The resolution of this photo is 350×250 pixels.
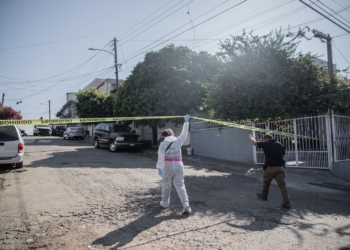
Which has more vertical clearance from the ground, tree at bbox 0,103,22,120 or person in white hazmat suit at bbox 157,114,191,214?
tree at bbox 0,103,22,120

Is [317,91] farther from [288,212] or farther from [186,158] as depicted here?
[186,158]

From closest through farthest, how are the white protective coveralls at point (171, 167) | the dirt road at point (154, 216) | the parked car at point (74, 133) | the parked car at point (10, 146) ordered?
1. the dirt road at point (154, 216)
2. the white protective coveralls at point (171, 167)
3. the parked car at point (10, 146)
4. the parked car at point (74, 133)

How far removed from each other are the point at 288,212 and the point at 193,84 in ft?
40.7

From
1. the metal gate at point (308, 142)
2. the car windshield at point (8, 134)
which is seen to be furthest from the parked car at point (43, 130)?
the metal gate at point (308, 142)

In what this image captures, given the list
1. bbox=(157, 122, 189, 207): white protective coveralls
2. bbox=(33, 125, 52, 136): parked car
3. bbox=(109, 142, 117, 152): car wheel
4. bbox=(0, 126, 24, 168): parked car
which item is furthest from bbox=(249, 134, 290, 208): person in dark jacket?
bbox=(33, 125, 52, 136): parked car

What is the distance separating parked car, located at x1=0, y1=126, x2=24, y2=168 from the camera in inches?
367

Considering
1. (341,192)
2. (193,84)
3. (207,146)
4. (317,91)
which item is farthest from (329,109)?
(193,84)

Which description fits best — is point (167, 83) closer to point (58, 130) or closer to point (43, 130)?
point (58, 130)

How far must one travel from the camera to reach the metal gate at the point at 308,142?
10516mm

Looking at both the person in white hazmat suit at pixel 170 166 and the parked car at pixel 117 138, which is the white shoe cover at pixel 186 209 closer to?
the person in white hazmat suit at pixel 170 166

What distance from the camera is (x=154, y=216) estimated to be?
5.35 meters

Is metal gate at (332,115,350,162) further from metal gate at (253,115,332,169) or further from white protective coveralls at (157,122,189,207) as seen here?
white protective coveralls at (157,122,189,207)

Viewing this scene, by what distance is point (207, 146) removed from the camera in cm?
1577

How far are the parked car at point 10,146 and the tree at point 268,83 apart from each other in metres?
7.34
